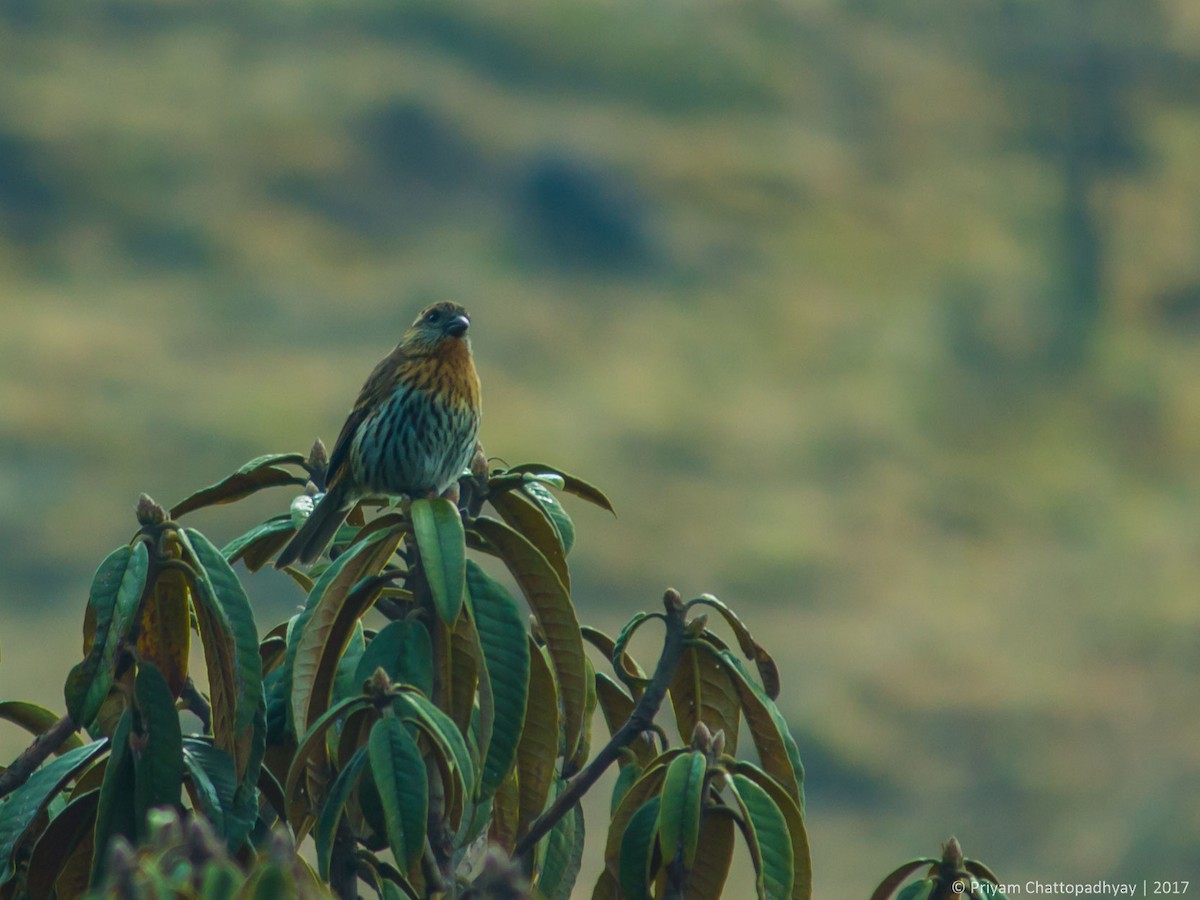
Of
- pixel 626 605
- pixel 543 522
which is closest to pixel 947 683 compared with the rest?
pixel 626 605

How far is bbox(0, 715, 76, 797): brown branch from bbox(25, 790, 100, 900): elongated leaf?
3.7 inches

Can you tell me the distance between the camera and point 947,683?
115 feet

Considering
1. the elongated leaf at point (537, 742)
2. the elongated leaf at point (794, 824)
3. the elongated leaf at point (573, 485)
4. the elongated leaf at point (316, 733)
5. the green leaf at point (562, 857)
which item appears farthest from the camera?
the elongated leaf at point (573, 485)

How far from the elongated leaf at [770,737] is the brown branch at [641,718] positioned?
0.19 m

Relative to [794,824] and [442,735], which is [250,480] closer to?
[442,735]

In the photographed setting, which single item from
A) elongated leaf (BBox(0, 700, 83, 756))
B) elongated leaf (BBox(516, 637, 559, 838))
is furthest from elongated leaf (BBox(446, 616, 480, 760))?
elongated leaf (BBox(0, 700, 83, 756))

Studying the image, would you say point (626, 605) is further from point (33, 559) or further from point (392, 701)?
point (392, 701)

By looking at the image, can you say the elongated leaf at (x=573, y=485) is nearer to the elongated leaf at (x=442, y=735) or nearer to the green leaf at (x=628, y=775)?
the green leaf at (x=628, y=775)

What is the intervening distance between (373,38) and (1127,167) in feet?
73.9

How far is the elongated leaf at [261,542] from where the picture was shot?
3.74 m

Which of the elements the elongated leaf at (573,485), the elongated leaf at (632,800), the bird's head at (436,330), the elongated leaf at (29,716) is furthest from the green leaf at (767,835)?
the bird's head at (436,330)

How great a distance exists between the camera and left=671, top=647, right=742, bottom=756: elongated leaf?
3.43 metres

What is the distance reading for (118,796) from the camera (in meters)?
3.00

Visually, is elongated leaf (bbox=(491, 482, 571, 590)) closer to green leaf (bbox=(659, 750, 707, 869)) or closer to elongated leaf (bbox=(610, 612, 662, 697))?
elongated leaf (bbox=(610, 612, 662, 697))
